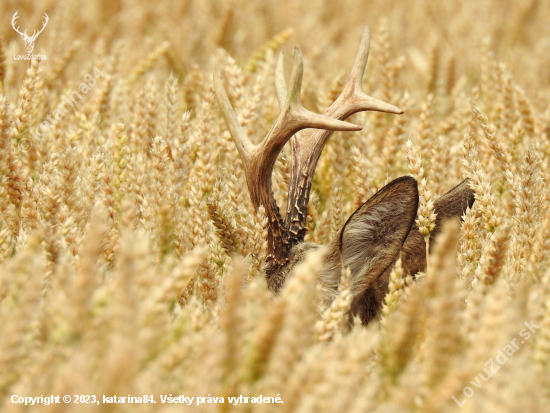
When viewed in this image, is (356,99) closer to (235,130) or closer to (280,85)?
(280,85)

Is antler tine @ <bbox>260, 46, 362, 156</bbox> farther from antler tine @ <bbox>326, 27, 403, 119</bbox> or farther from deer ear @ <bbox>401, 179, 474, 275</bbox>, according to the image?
deer ear @ <bbox>401, 179, 474, 275</bbox>

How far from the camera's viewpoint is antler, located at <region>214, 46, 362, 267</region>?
7.02 ft

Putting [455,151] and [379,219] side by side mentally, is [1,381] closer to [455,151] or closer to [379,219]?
[379,219]

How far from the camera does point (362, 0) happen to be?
754 centimetres

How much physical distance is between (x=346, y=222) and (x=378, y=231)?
13 cm

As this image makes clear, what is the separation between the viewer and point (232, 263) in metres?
2.00

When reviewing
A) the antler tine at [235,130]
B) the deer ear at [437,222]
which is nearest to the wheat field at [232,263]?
the deer ear at [437,222]

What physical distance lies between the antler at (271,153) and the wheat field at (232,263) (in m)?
0.09

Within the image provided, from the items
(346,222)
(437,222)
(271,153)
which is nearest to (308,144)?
(271,153)

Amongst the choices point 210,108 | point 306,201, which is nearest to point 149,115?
point 210,108

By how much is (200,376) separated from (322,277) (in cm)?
105

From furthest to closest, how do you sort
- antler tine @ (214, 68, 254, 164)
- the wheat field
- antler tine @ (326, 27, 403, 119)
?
antler tine @ (326, 27, 403, 119) → antler tine @ (214, 68, 254, 164) → the wheat field

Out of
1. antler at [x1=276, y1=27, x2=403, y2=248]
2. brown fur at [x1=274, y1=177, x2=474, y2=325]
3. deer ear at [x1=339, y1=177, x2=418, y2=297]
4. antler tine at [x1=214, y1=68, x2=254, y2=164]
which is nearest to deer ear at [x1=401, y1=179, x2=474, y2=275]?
brown fur at [x1=274, y1=177, x2=474, y2=325]

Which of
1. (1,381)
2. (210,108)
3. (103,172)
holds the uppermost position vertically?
(210,108)
